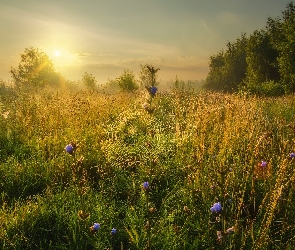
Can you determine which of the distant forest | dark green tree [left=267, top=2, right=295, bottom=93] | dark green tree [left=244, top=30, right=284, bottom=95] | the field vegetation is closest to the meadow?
the field vegetation

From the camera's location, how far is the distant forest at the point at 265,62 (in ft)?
94.2

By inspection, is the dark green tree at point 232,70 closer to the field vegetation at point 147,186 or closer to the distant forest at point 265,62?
the distant forest at point 265,62

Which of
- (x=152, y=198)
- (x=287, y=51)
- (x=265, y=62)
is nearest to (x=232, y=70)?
(x=265, y=62)

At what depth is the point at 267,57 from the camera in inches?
1401

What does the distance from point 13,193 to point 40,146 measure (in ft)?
3.76

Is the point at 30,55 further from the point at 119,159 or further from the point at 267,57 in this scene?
the point at 119,159

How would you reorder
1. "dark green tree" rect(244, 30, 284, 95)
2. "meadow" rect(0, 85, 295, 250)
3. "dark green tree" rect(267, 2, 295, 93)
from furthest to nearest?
"dark green tree" rect(244, 30, 284, 95) → "dark green tree" rect(267, 2, 295, 93) → "meadow" rect(0, 85, 295, 250)

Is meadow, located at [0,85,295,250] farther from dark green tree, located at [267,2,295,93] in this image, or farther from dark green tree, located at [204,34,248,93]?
dark green tree, located at [204,34,248,93]

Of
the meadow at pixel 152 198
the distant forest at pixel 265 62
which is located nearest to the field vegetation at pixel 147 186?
the meadow at pixel 152 198

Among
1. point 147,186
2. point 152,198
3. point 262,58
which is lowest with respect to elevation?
point 152,198

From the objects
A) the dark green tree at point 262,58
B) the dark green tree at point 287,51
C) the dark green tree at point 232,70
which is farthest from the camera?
the dark green tree at point 232,70

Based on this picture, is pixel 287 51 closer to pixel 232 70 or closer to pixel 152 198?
pixel 232 70

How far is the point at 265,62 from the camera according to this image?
35688 mm

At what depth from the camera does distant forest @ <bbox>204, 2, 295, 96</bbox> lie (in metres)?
28.7
